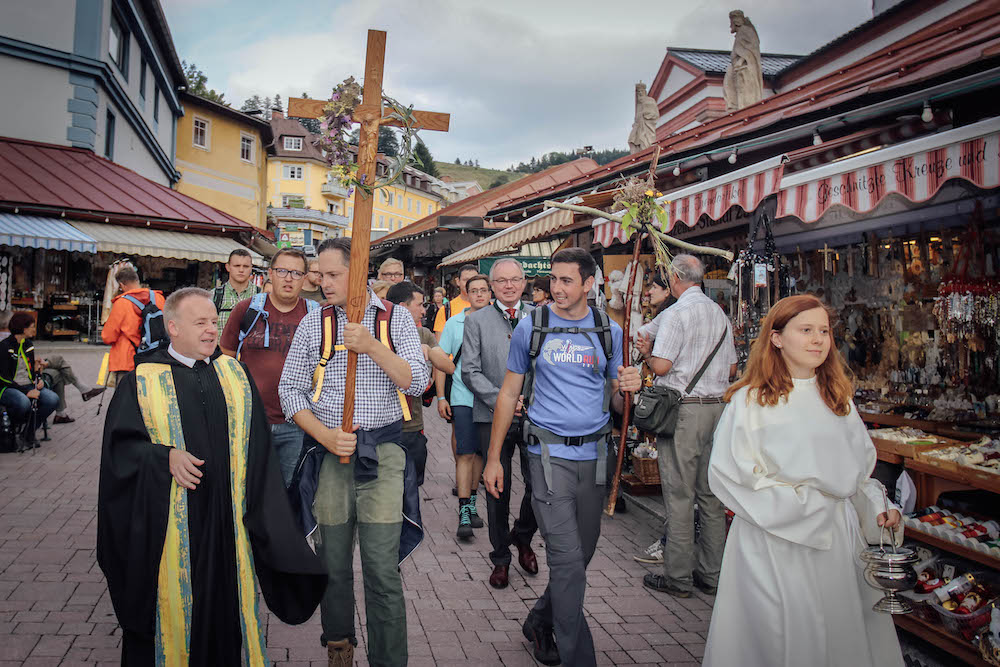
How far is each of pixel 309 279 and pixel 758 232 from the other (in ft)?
13.0

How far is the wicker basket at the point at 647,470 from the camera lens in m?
6.59

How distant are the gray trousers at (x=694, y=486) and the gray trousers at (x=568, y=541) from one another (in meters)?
1.28

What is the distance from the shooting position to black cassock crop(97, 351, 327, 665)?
2721mm

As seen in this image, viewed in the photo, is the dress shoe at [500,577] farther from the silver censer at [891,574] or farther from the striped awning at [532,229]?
the striped awning at [532,229]

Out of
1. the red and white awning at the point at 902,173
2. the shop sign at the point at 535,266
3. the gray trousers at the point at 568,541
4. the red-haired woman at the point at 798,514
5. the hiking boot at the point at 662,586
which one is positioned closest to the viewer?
the red-haired woman at the point at 798,514

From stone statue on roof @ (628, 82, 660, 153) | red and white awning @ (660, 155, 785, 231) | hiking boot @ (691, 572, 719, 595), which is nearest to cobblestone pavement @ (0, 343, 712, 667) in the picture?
hiking boot @ (691, 572, 719, 595)

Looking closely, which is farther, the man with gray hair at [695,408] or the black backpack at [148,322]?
the black backpack at [148,322]

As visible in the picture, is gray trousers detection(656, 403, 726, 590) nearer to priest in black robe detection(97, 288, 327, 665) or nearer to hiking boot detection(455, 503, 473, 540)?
hiking boot detection(455, 503, 473, 540)

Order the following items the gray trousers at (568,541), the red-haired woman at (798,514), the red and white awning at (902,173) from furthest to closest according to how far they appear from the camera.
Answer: the red and white awning at (902,173), the gray trousers at (568,541), the red-haired woman at (798,514)

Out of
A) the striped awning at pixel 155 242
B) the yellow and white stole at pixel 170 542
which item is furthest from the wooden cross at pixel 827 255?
the striped awning at pixel 155 242

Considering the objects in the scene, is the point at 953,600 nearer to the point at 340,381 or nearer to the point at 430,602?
the point at 430,602

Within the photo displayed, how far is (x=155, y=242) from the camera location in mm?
15867

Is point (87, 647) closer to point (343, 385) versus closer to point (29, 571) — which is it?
point (29, 571)

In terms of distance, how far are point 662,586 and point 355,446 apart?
2567mm
